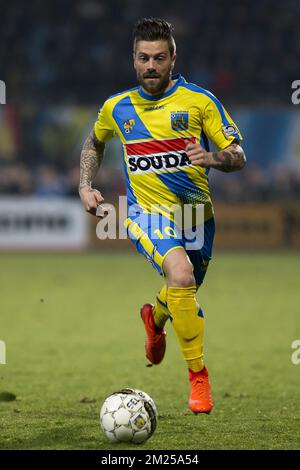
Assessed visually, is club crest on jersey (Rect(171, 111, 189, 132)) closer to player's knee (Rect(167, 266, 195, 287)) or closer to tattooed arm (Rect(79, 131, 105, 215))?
tattooed arm (Rect(79, 131, 105, 215))

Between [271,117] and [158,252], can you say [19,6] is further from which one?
[158,252]

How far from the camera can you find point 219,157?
17.0ft

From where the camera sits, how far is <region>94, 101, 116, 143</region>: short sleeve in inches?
234

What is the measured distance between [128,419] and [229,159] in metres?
1.54

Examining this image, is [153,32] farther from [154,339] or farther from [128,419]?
[128,419]

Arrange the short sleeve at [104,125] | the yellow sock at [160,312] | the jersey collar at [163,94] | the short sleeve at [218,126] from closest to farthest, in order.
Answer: the short sleeve at [218,126] → the jersey collar at [163,94] → the short sleeve at [104,125] → the yellow sock at [160,312]

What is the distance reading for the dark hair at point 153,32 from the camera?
5.49m

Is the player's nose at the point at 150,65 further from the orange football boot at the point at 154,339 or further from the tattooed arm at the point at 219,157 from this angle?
the orange football boot at the point at 154,339

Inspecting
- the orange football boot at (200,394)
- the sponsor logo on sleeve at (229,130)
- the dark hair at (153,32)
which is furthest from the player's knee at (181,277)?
the dark hair at (153,32)

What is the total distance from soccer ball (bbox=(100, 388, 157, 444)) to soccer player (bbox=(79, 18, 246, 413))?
446 mm

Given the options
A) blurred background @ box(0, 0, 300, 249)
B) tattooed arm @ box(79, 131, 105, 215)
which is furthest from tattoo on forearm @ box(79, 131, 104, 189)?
blurred background @ box(0, 0, 300, 249)

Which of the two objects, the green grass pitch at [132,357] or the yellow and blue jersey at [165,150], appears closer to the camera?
the green grass pitch at [132,357]

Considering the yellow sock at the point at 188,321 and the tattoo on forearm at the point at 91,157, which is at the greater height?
the tattoo on forearm at the point at 91,157

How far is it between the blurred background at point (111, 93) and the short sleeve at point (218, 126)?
1316cm
